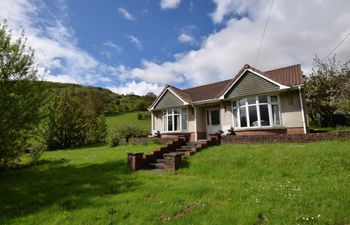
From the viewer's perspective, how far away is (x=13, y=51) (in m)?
12.5

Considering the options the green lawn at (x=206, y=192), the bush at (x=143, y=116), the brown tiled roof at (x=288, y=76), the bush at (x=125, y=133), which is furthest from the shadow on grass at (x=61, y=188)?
the bush at (x=143, y=116)

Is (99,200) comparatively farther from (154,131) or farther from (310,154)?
(154,131)

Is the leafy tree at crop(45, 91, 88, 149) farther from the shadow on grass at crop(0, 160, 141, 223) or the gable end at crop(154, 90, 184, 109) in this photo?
the shadow on grass at crop(0, 160, 141, 223)

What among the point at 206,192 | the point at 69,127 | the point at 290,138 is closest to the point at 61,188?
the point at 206,192

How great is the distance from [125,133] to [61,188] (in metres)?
14.7

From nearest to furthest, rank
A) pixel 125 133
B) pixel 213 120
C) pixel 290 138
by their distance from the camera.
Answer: pixel 290 138
pixel 213 120
pixel 125 133

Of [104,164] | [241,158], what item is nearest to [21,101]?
[104,164]

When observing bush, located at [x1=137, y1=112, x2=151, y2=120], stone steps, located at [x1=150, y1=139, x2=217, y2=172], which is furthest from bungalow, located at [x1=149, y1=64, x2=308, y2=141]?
bush, located at [x1=137, y1=112, x2=151, y2=120]

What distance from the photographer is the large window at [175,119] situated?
22656 mm

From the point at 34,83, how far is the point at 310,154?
45.1ft

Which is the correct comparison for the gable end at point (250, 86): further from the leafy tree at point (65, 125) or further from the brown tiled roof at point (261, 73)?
the leafy tree at point (65, 125)

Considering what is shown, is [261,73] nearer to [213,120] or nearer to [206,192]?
[213,120]

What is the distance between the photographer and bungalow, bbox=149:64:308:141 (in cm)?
1702

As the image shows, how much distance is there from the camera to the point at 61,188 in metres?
9.54
